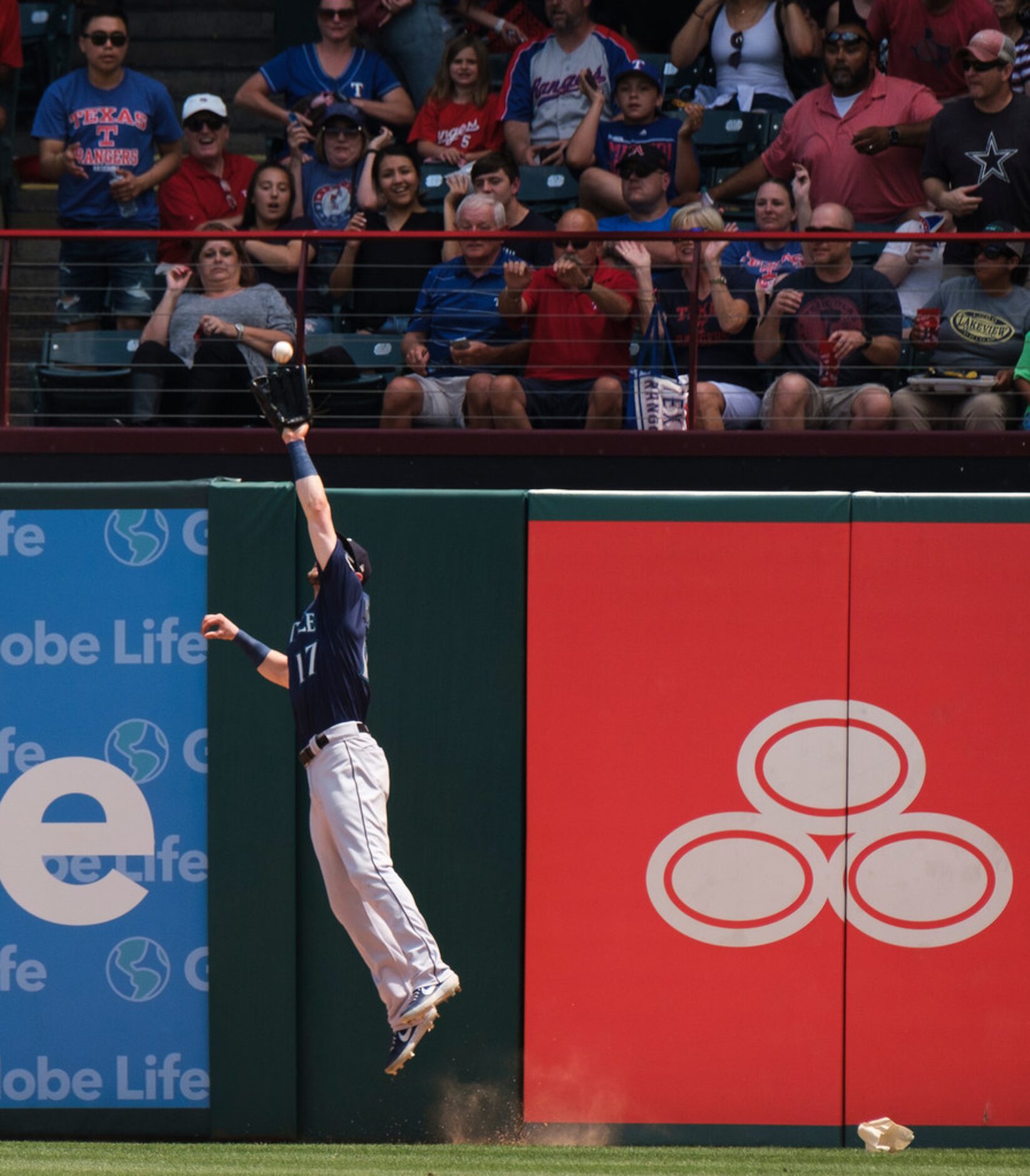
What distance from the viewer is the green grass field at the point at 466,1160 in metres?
5.44

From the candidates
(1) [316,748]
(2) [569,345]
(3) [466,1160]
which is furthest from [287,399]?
(2) [569,345]

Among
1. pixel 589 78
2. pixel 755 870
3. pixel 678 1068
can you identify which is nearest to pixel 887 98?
pixel 589 78

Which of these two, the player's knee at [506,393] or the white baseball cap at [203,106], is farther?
the white baseball cap at [203,106]

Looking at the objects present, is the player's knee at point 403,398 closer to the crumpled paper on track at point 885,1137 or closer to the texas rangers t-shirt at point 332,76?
the texas rangers t-shirt at point 332,76

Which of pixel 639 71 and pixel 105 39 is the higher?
pixel 105 39

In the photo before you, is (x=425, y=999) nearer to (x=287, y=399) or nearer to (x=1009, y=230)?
(x=287, y=399)

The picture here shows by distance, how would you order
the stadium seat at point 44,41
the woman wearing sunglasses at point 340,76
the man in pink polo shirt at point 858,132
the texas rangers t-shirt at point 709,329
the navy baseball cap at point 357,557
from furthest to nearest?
the stadium seat at point 44,41, the woman wearing sunglasses at point 340,76, the man in pink polo shirt at point 858,132, the texas rangers t-shirt at point 709,329, the navy baseball cap at point 357,557

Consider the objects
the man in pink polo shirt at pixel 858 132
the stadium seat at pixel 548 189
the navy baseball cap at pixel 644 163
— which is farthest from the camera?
the stadium seat at pixel 548 189

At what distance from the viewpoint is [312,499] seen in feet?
17.3

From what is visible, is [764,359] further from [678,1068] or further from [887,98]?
[678,1068]

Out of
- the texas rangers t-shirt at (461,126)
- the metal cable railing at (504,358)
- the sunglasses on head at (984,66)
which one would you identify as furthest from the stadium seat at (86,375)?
the sunglasses on head at (984,66)

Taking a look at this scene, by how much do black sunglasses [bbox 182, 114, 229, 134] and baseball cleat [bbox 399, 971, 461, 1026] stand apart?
6781 millimetres

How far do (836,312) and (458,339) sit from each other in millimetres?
2110

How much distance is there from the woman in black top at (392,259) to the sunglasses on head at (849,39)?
2.72m
